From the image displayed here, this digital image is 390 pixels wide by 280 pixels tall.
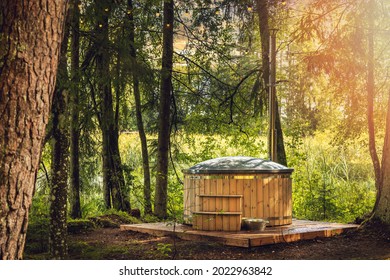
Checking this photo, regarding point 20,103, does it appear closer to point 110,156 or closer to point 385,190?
point 385,190

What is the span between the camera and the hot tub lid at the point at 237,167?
7.45m

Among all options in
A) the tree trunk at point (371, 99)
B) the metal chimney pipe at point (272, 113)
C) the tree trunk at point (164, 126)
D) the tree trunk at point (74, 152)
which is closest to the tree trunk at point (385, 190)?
the metal chimney pipe at point (272, 113)

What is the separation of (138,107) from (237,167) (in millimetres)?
3480

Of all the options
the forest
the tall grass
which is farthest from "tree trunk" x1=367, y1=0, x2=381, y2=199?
the tall grass

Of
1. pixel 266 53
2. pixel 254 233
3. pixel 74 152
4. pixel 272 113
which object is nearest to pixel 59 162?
pixel 254 233

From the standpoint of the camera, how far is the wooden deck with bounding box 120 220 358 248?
6.66 meters

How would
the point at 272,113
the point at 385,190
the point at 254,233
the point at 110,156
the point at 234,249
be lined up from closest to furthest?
the point at 234,249, the point at 254,233, the point at 385,190, the point at 272,113, the point at 110,156

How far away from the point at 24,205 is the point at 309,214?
7.76 meters

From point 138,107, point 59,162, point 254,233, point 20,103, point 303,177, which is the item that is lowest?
point 254,233

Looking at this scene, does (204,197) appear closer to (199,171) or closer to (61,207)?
(199,171)

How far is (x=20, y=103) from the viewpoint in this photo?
10.9 ft

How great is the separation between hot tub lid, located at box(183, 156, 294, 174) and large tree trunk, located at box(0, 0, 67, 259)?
4.23m

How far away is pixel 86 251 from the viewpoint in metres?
6.80

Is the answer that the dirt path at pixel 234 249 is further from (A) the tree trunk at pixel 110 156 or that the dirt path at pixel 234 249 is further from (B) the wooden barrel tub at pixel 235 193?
(A) the tree trunk at pixel 110 156
